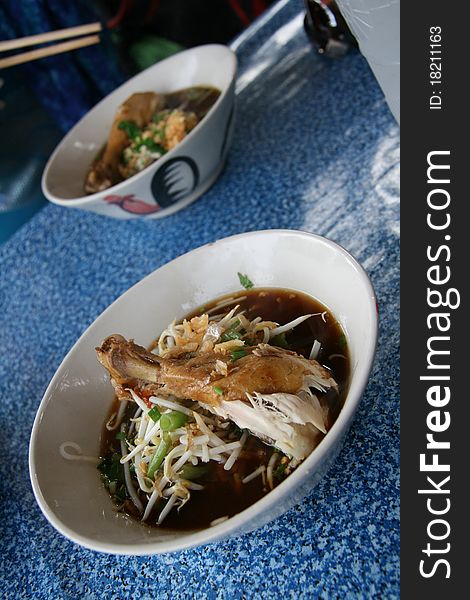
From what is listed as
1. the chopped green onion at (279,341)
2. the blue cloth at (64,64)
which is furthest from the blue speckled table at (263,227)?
the blue cloth at (64,64)

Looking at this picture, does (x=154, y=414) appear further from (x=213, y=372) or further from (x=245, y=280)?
(x=245, y=280)

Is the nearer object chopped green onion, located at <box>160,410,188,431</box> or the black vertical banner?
the black vertical banner

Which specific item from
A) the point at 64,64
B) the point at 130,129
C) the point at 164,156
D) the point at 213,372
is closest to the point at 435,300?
the point at 213,372

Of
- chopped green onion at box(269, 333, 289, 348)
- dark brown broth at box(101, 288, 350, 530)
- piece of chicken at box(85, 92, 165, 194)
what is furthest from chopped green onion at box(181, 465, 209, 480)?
piece of chicken at box(85, 92, 165, 194)

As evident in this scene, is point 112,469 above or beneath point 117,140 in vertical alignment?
beneath

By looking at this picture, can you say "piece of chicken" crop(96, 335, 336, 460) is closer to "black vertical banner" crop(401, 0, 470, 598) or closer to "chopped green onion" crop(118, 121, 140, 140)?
"black vertical banner" crop(401, 0, 470, 598)
